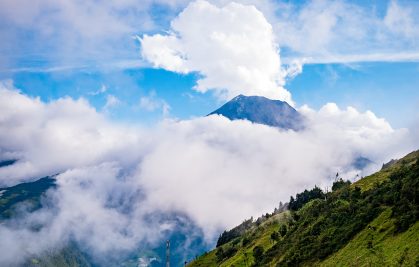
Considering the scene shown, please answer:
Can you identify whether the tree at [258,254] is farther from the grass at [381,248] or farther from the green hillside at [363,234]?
the grass at [381,248]

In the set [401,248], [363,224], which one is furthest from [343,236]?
[401,248]

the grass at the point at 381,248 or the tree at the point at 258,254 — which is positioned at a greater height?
the tree at the point at 258,254

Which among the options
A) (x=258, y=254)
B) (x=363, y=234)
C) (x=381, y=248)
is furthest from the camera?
(x=258, y=254)

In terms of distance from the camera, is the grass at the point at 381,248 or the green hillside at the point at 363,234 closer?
the grass at the point at 381,248

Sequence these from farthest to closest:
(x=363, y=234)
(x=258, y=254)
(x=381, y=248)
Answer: (x=258, y=254) < (x=363, y=234) < (x=381, y=248)

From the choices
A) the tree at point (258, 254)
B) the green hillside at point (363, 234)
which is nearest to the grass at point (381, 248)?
the green hillside at point (363, 234)

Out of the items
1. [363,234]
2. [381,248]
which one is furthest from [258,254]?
[381,248]

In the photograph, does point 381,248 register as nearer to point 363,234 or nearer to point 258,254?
point 363,234

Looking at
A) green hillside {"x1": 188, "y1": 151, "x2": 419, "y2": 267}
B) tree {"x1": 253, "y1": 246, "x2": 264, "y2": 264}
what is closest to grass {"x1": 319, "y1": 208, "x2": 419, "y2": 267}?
green hillside {"x1": 188, "y1": 151, "x2": 419, "y2": 267}

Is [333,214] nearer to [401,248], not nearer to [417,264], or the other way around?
[401,248]

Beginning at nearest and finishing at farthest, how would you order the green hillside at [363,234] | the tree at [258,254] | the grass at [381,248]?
the grass at [381,248] < the green hillside at [363,234] < the tree at [258,254]

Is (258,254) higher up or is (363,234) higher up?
(258,254)

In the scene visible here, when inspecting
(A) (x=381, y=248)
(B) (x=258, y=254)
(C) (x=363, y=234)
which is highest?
(B) (x=258, y=254)

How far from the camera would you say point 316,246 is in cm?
12562
